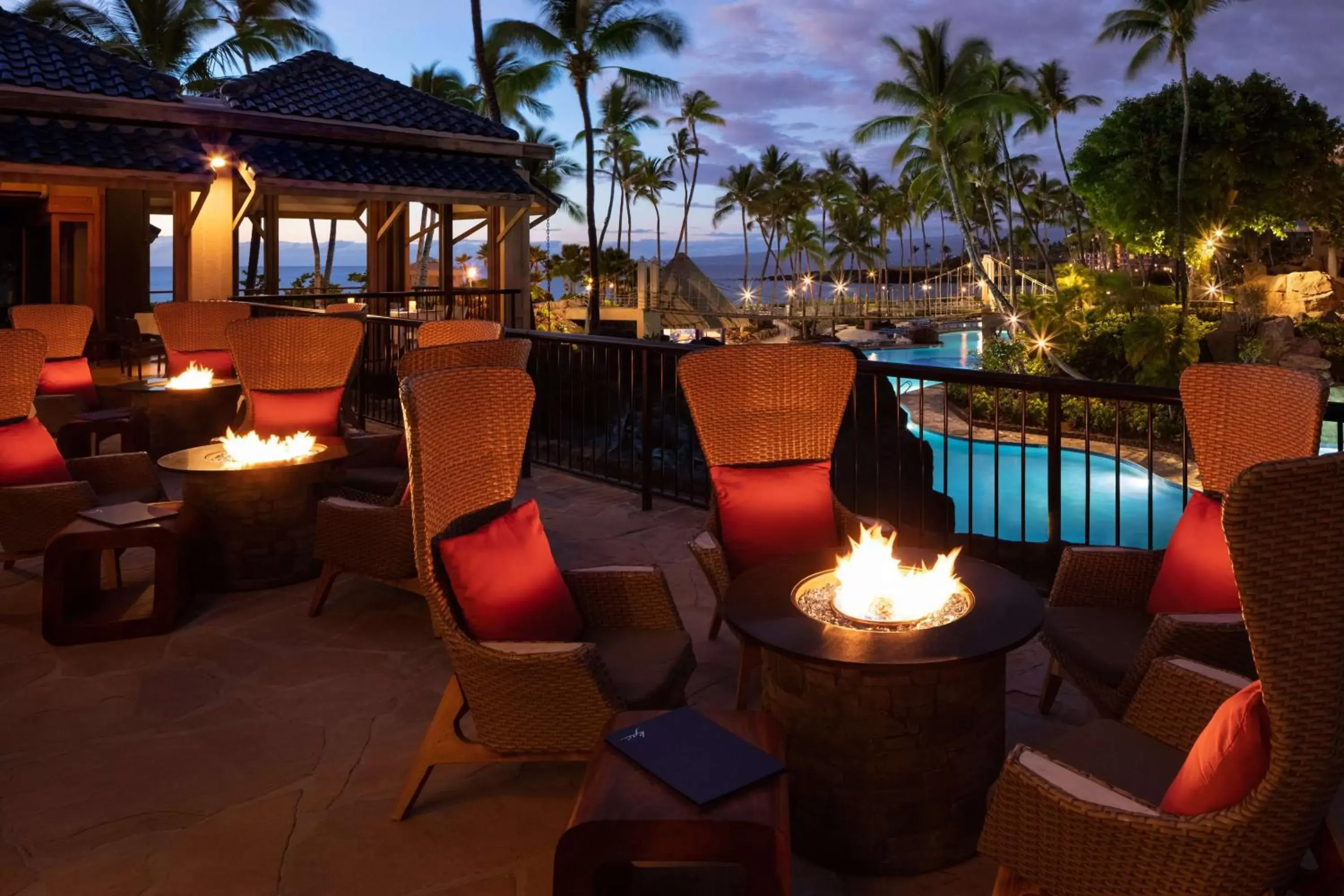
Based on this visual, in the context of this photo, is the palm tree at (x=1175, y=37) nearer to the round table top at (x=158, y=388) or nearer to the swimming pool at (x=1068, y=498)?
the swimming pool at (x=1068, y=498)

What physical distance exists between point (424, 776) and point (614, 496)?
3799mm

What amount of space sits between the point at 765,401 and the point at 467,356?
1.22 metres

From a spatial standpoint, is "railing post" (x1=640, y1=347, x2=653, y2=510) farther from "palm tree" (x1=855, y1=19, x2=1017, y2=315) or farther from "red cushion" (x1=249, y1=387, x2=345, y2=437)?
"palm tree" (x1=855, y1=19, x2=1017, y2=315)

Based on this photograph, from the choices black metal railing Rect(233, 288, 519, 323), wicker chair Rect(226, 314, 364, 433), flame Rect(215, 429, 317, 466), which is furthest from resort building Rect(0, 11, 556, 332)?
flame Rect(215, 429, 317, 466)

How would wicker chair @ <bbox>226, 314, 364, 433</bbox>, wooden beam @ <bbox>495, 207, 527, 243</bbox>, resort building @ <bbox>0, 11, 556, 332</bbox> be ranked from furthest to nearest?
1. wooden beam @ <bbox>495, 207, 527, 243</bbox>
2. resort building @ <bbox>0, 11, 556, 332</bbox>
3. wicker chair @ <bbox>226, 314, 364, 433</bbox>

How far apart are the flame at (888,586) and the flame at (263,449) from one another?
2910 mm

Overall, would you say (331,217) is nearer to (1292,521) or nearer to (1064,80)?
(1292,521)

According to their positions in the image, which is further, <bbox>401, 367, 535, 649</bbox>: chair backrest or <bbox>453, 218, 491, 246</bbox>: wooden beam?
<bbox>453, 218, 491, 246</bbox>: wooden beam

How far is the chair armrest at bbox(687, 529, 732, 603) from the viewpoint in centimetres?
321

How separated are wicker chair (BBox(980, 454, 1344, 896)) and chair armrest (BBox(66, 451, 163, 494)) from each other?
440cm

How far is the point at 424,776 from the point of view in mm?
2473

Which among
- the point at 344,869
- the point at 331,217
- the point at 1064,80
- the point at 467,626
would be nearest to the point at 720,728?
the point at 467,626

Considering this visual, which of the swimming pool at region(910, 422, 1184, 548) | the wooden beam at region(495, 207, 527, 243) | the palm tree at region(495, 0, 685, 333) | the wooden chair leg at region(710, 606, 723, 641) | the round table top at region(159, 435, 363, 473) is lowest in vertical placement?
the swimming pool at region(910, 422, 1184, 548)

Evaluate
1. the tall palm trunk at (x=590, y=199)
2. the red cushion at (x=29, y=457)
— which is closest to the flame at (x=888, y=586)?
the red cushion at (x=29, y=457)
